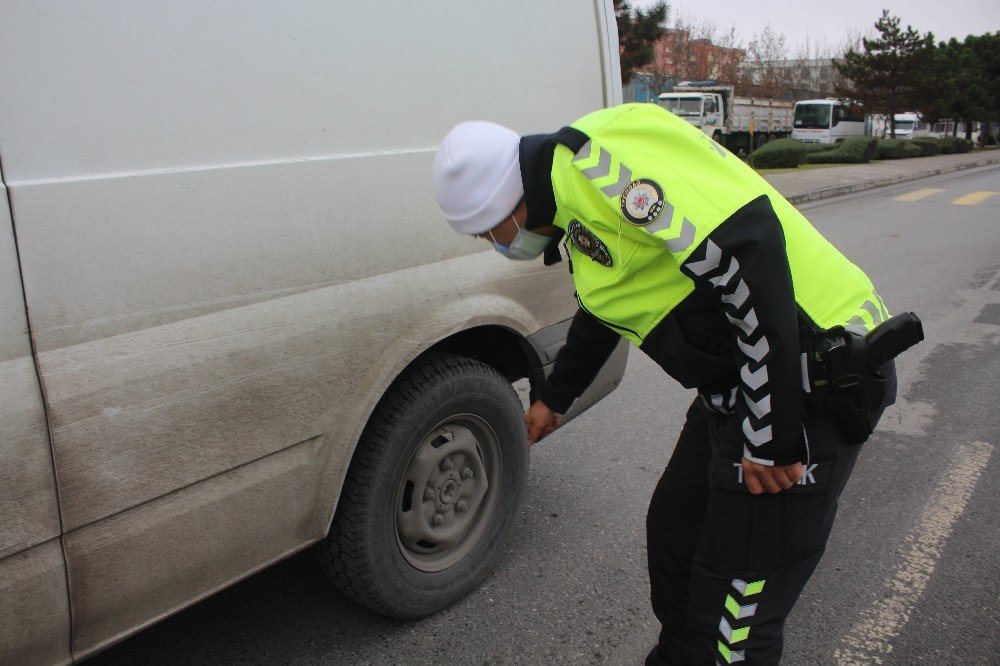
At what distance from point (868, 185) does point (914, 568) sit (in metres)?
18.1

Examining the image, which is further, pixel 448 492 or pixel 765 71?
pixel 765 71

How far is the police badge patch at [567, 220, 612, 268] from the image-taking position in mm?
1665

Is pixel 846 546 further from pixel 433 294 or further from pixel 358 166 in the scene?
pixel 358 166

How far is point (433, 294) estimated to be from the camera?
2471mm

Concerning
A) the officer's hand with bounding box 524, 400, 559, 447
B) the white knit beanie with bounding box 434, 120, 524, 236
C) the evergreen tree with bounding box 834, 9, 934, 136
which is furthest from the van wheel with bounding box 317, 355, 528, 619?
the evergreen tree with bounding box 834, 9, 934, 136

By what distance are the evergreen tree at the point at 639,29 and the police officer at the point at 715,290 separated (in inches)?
865

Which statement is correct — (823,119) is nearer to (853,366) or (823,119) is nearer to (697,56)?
(697,56)

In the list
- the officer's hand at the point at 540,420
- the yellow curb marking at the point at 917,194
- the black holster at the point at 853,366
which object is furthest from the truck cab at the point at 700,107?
the black holster at the point at 853,366

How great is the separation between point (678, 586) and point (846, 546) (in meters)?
1.43

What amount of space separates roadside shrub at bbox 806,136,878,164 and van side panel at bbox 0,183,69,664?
89.5 feet

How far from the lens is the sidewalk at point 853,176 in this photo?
16.9 m

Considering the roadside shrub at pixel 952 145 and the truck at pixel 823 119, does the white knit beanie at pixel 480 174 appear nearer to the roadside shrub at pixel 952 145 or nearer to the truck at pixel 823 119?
the roadside shrub at pixel 952 145

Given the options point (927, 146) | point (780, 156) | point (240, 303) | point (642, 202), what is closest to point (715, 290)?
point (642, 202)

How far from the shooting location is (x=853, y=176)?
20.5 m
